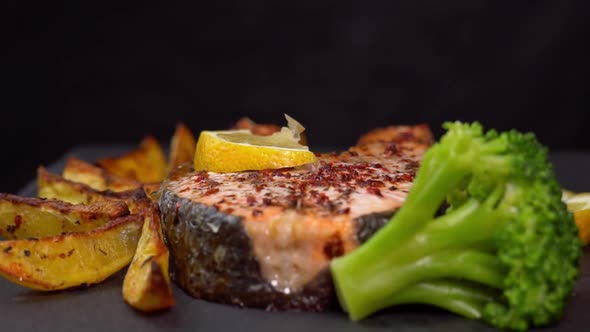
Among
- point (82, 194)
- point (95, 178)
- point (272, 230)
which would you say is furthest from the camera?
point (95, 178)

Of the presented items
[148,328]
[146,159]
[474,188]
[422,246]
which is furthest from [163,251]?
[146,159]

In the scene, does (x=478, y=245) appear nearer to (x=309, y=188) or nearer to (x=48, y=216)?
(x=309, y=188)

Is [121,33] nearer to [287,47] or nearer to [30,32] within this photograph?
[30,32]

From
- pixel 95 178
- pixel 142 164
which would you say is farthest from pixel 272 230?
pixel 142 164

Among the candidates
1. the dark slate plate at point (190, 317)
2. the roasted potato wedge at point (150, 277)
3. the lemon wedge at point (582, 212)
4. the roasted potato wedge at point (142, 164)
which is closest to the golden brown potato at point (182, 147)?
the roasted potato wedge at point (142, 164)

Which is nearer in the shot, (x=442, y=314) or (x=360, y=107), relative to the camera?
(x=442, y=314)

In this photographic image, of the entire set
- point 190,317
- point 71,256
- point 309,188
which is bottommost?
point 190,317

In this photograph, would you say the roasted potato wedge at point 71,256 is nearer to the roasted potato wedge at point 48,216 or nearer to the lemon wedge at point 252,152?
the roasted potato wedge at point 48,216
